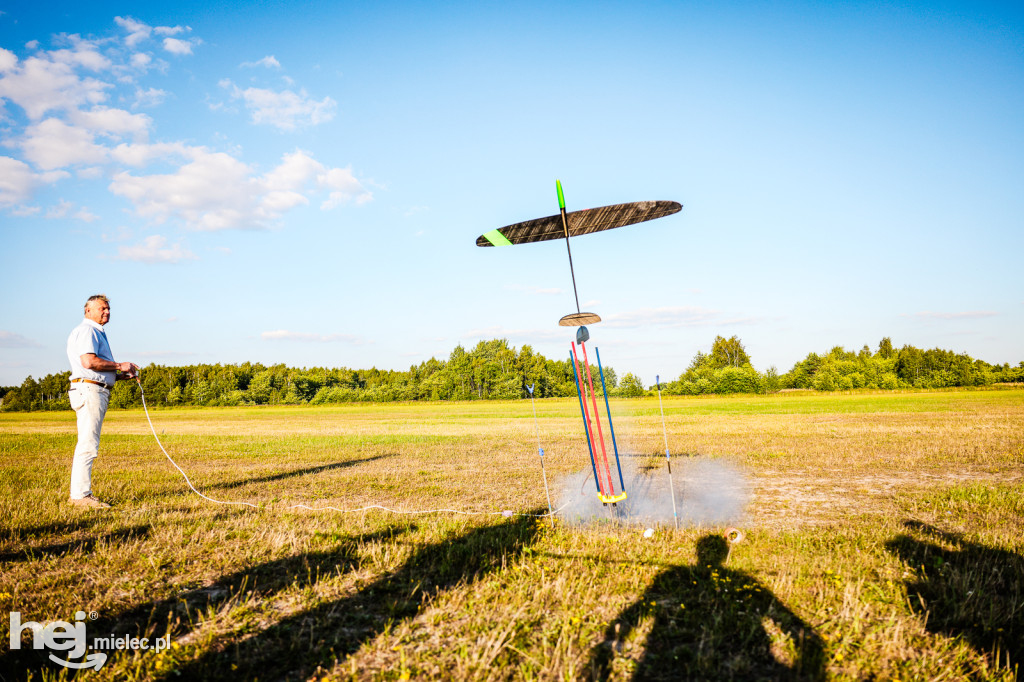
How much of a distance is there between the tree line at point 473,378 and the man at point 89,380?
75.6 meters

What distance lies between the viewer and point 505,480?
10.6 metres

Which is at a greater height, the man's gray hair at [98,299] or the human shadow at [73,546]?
the man's gray hair at [98,299]

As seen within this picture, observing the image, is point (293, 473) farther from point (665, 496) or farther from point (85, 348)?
point (665, 496)

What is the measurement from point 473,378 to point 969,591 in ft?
300

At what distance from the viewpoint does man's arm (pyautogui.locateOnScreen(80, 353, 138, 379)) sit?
23.3 feet

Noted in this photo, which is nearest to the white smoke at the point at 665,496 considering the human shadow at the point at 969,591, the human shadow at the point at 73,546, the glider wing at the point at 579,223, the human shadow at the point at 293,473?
the human shadow at the point at 969,591

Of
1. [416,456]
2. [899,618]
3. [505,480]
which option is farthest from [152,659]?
[416,456]

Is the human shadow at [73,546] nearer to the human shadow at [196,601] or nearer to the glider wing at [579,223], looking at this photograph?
the human shadow at [196,601]

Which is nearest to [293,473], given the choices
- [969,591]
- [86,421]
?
[86,421]

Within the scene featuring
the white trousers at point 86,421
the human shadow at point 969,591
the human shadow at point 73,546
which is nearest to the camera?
the human shadow at point 969,591

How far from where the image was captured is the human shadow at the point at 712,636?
328cm

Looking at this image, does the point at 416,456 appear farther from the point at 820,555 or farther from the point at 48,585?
the point at 820,555

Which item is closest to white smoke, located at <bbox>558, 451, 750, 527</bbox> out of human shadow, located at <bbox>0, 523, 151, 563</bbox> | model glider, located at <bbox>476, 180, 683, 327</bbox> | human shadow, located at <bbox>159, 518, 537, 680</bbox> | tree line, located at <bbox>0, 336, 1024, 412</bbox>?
human shadow, located at <bbox>159, 518, 537, 680</bbox>

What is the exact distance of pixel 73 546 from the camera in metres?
5.90
